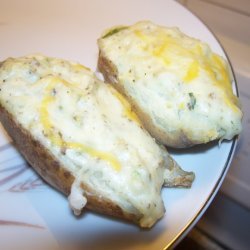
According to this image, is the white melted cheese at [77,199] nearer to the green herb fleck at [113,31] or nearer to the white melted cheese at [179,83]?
the white melted cheese at [179,83]

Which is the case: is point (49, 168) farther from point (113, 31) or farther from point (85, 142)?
point (113, 31)

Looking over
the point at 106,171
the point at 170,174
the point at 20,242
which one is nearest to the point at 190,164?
the point at 170,174

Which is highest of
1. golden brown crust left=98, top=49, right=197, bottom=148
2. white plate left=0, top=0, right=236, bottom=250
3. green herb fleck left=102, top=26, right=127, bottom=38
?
green herb fleck left=102, top=26, right=127, bottom=38

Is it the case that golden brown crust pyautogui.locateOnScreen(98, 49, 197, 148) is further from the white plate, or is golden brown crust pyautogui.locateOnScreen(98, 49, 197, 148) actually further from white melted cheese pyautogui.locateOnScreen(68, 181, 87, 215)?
white melted cheese pyautogui.locateOnScreen(68, 181, 87, 215)

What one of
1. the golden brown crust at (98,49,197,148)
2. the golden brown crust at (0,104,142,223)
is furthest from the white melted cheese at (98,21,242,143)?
the golden brown crust at (0,104,142,223)

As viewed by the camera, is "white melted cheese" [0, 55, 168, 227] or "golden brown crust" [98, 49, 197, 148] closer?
"white melted cheese" [0, 55, 168, 227]

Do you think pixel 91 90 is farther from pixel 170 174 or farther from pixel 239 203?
pixel 239 203

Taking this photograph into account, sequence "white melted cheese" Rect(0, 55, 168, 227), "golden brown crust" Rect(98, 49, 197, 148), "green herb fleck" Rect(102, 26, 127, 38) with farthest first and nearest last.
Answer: "green herb fleck" Rect(102, 26, 127, 38) < "golden brown crust" Rect(98, 49, 197, 148) < "white melted cheese" Rect(0, 55, 168, 227)

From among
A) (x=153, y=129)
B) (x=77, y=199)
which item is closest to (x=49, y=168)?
(x=77, y=199)
